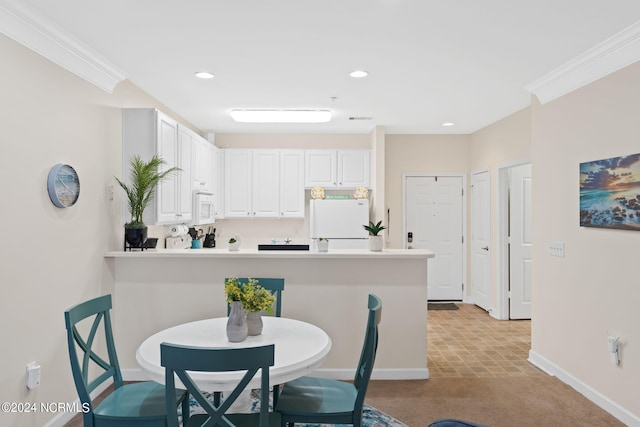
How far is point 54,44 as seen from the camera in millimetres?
2670

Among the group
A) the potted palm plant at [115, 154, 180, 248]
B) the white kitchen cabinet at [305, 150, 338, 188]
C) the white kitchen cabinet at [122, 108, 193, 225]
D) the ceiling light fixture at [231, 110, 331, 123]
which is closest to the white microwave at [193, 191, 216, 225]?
the white kitchen cabinet at [122, 108, 193, 225]

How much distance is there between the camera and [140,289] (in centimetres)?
348

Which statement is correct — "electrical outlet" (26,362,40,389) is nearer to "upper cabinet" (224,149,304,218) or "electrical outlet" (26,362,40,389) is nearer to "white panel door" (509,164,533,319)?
"upper cabinet" (224,149,304,218)

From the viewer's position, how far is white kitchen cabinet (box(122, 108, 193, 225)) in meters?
3.62

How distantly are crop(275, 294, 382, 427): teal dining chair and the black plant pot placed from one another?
1.90 metres

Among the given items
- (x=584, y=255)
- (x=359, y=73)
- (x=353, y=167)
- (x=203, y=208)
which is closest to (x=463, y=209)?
(x=353, y=167)

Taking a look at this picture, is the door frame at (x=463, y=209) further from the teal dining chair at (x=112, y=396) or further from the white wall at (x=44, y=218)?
the teal dining chair at (x=112, y=396)

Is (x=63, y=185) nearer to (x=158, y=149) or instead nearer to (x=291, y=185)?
(x=158, y=149)

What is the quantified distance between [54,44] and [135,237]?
1489 mm

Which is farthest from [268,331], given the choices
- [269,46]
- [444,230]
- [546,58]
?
[444,230]

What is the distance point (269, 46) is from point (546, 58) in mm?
2045

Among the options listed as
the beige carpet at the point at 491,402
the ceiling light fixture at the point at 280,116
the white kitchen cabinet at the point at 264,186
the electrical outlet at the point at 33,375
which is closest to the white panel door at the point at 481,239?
the beige carpet at the point at 491,402

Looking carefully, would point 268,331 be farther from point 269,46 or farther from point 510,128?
point 510,128

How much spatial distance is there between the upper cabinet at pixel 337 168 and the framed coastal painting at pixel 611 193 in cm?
312
